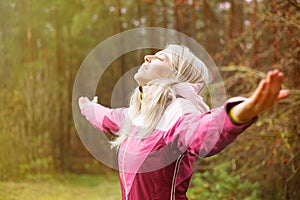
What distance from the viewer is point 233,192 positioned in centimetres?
397

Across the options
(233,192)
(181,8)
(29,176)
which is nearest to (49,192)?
(29,176)

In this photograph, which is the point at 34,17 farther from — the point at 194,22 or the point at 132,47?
the point at 132,47

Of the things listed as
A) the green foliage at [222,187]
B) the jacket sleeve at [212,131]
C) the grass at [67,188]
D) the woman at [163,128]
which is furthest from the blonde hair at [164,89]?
the grass at [67,188]

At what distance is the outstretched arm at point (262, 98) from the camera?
2.73ft

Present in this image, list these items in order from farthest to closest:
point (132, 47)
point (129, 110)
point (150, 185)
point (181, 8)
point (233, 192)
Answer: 1. point (181, 8)
2. point (233, 192)
3. point (132, 47)
4. point (129, 110)
5. point (150, 185)

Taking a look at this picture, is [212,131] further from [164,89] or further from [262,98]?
[164,89]

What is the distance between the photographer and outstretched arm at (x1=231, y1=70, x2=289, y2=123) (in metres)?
0.83

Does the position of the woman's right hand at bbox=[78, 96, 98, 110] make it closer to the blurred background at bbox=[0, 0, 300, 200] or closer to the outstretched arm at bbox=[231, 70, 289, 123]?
the outstretched arm at bbox=[231, 70, 289, 123]

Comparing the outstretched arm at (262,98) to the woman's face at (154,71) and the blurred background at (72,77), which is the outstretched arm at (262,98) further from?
the blurred background at (72,77)

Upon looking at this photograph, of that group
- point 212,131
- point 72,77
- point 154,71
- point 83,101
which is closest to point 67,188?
point 72,77

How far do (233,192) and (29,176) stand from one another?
243 centimetres

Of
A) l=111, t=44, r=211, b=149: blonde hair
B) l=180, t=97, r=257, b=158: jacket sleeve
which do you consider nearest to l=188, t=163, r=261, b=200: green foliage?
l=111, t=44, r=211, b=149: blonde hair

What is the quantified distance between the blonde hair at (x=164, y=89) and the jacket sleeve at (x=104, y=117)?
7cm

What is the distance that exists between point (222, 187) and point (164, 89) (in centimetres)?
301
